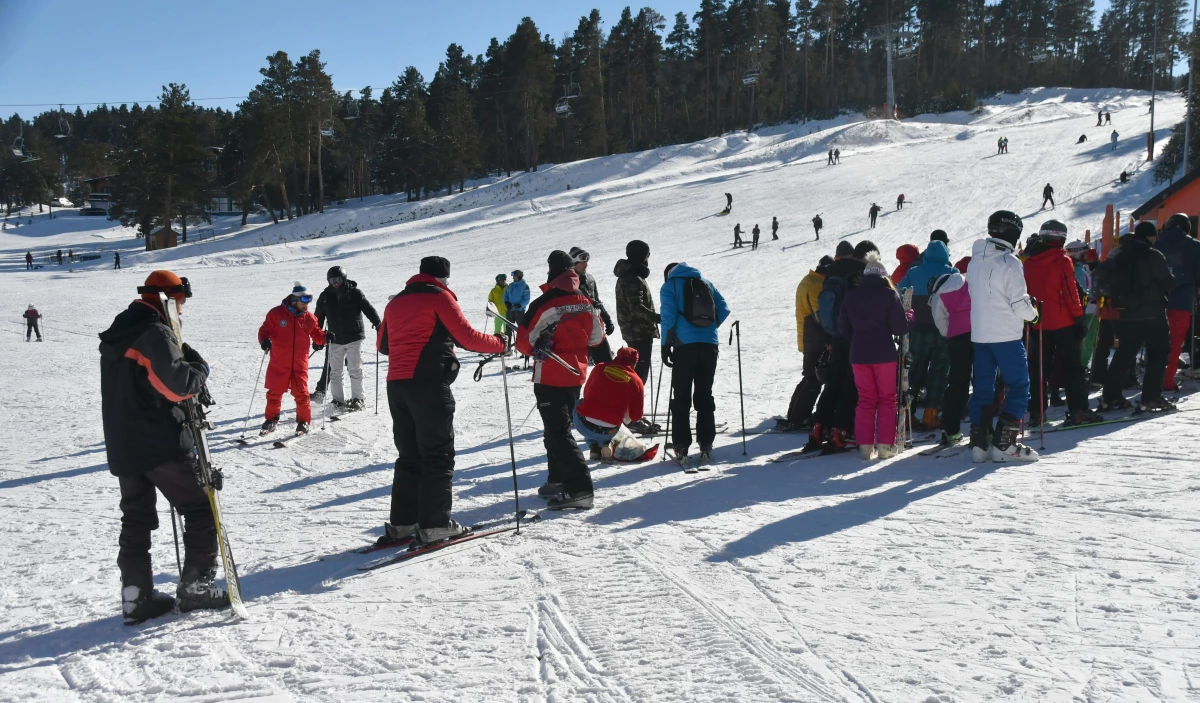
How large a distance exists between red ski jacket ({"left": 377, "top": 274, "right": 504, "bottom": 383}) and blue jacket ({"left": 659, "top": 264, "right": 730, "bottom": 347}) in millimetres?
2230

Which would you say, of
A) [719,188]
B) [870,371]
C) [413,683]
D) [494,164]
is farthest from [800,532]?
[494,164]

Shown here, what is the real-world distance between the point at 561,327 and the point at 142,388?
8.96ft

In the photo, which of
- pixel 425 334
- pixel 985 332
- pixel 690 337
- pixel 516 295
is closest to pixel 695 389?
pixel 690 337

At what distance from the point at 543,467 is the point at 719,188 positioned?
42968mm

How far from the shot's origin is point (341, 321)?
406 inches

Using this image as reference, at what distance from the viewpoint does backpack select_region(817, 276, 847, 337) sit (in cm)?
739

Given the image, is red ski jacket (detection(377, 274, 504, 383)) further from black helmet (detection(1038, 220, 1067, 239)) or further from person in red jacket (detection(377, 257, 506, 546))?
black helmet (detection(1038, 220, 1067, 239))

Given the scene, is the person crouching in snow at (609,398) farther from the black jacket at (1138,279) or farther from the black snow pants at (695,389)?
the black jacket at (1138,279)

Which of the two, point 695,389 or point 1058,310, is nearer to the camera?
point 695,389

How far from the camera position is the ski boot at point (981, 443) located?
22.0 feet

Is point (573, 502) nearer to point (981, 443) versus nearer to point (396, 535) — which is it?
point (396, 535)

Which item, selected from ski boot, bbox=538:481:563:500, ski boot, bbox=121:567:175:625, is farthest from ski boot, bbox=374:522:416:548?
→ ski boot, bbox=121:567:175:625

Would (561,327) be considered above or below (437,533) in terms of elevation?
above

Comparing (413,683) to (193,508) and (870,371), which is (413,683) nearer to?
(193,508)
